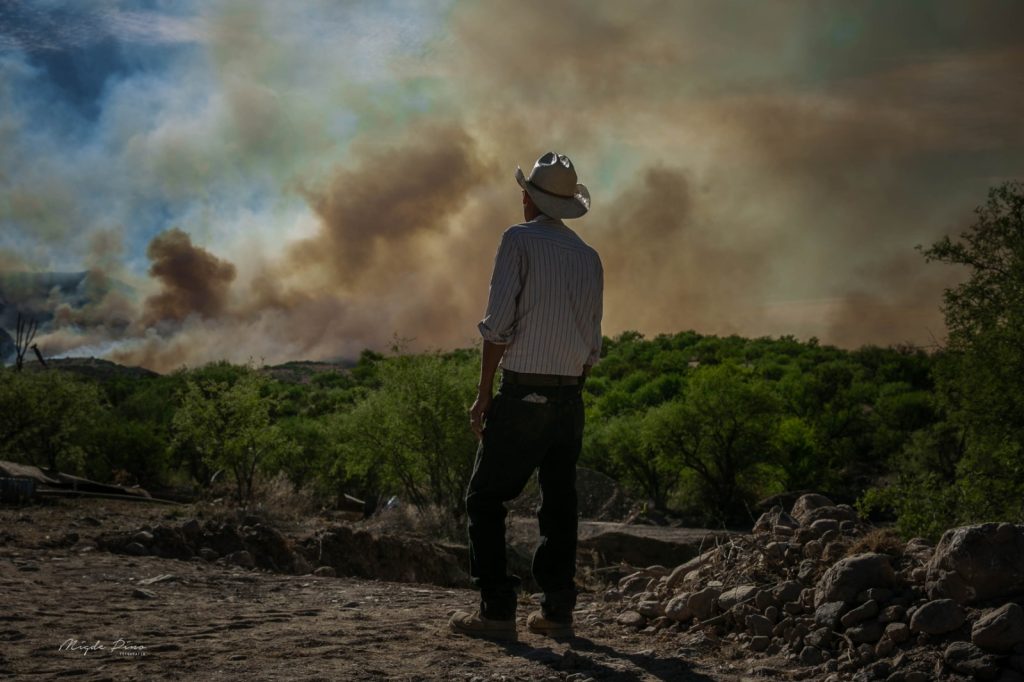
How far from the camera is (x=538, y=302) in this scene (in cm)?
535

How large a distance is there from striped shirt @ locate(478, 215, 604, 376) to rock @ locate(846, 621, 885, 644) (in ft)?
6.58

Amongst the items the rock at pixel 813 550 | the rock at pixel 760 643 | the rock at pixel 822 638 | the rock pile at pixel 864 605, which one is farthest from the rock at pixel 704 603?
the rock at pixel 822 638

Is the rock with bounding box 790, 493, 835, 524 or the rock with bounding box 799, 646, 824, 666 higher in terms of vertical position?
the rock with bounding box 790, 493, 835, 524

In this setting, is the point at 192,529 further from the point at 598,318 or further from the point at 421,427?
the point at 421,427

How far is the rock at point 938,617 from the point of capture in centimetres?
502

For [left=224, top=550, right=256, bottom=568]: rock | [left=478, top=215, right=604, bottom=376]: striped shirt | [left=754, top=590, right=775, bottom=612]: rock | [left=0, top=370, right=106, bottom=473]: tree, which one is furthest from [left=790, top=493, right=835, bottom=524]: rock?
[left=0, top=370, right=106, bottom=473]: tree

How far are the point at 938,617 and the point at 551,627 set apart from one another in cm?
207

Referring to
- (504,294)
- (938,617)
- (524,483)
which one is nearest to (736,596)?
(938,617)

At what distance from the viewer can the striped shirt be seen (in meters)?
5.30

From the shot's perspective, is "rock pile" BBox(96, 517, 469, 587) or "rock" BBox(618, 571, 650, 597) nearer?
"rock" BBox(618, 571, 650, 597)

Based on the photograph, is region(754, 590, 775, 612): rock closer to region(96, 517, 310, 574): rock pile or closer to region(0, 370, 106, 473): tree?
region(96, 517, 310, 574): rock pile

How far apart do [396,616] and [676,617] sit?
72.1 inches

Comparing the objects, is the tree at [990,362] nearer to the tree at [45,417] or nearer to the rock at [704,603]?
the rock at [704,603]

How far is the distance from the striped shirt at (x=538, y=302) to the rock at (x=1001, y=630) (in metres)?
2.38
